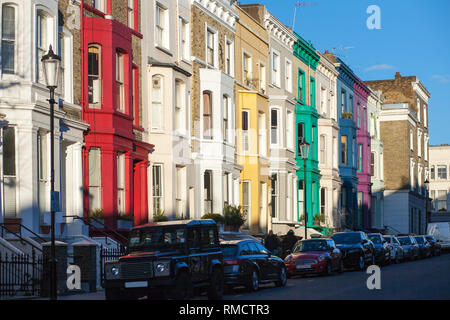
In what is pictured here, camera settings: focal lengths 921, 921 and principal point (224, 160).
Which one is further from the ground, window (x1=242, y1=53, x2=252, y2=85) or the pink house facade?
window (x1=242, y1=53, x2=252, y2=85)

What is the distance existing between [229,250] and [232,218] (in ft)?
43.4

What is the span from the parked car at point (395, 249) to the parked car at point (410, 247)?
4.29ft

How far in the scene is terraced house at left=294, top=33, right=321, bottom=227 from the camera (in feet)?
168

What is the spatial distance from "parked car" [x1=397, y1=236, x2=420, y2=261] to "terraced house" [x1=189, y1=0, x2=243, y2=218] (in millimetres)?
11379

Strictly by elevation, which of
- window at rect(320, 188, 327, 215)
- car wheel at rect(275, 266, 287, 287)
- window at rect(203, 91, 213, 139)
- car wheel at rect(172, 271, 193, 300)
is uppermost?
window at rect(203, 91, 213, 139)

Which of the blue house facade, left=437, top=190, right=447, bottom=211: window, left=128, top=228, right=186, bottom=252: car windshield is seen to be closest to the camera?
left=128, top=228, right=186, bottom=252: car windshield

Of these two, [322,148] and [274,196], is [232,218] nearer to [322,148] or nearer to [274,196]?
[274,196]

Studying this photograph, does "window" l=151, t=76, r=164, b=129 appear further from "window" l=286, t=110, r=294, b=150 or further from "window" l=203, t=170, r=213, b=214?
"window" l=286, t=110, r=294, b=150

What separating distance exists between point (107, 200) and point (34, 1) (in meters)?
→ 7.03

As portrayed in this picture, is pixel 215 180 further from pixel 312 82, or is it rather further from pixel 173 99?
pixel 312 82

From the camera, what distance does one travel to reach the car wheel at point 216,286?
22.6 meters

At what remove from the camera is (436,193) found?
332 ft

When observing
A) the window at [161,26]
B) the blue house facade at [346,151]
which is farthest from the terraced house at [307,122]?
the window at [161,26]

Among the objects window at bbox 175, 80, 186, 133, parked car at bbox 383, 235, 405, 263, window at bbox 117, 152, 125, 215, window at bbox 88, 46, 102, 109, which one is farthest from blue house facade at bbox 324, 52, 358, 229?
window at bbox 88, 46, 102, 109
